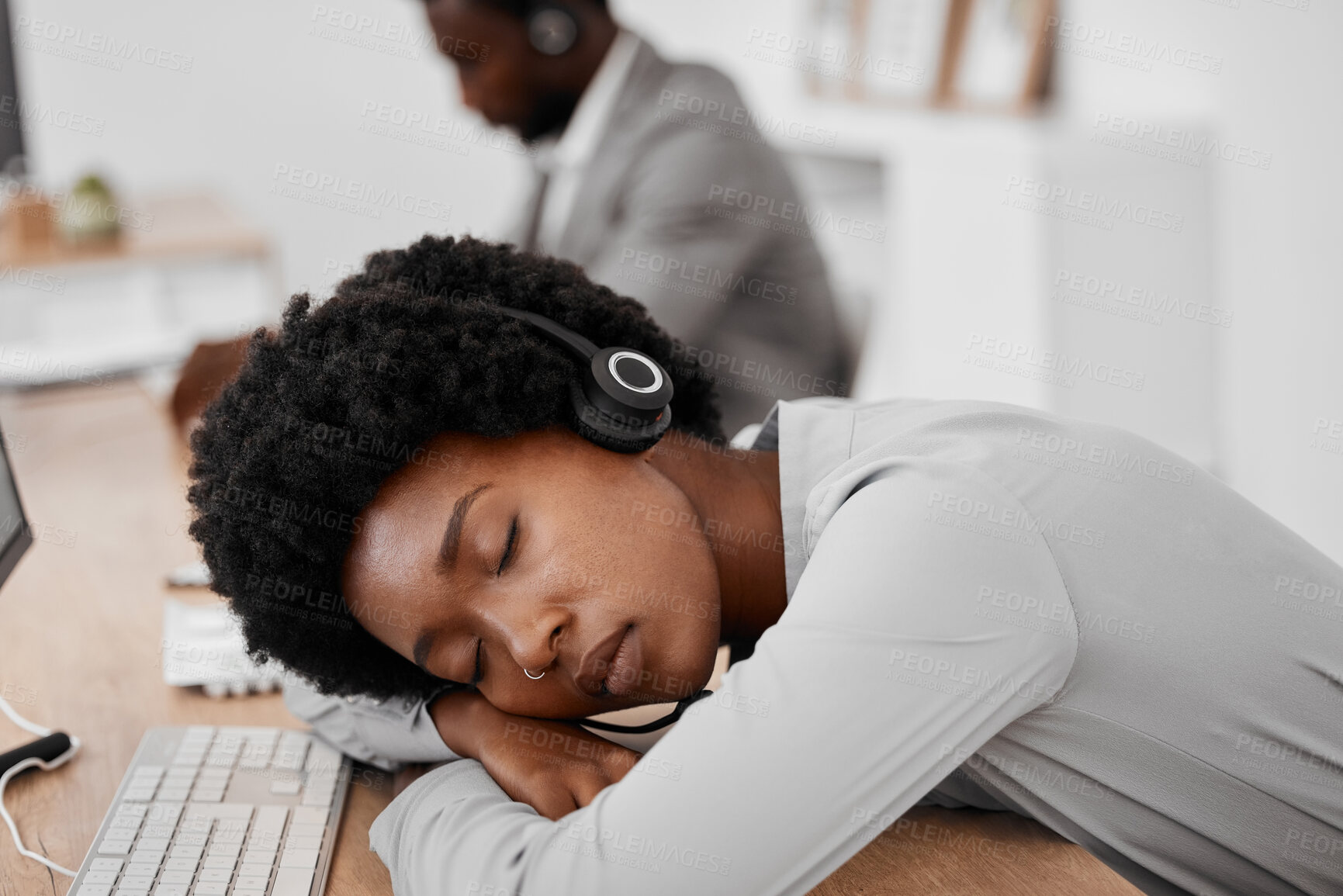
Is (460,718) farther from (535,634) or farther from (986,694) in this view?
(986,694)

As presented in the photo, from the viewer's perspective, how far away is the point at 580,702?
3.13ft

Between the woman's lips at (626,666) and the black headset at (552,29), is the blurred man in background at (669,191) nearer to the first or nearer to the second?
the black headset at (552,29)

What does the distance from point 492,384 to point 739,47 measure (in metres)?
3.38

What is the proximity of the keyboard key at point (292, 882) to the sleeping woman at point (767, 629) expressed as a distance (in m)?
0.07

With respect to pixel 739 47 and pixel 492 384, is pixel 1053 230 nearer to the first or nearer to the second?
pixel 739 47

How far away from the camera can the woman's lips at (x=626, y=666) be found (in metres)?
0.89

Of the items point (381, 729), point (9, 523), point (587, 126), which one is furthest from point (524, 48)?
point (381, 729)

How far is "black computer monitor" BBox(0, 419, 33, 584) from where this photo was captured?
116 cm

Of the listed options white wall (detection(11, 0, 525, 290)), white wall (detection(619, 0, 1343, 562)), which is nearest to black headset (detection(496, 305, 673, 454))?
white wall (detection(619, 0, 1343, 562))

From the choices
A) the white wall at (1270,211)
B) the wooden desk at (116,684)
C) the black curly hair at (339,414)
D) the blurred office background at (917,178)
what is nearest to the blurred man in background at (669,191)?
the blurred office background at (917,178)

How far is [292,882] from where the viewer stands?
2.92ft

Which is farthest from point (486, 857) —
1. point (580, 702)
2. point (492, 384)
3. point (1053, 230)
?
point (1053, 230)

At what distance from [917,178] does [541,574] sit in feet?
9.32

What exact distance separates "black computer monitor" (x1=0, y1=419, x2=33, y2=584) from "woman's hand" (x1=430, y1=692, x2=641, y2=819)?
0.53 metres
